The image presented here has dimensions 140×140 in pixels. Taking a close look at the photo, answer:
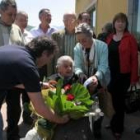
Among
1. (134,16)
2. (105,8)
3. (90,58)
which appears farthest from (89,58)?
(105,8)

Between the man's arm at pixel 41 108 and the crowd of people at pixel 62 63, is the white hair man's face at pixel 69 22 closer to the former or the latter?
the crowd of people at pixel 62 63

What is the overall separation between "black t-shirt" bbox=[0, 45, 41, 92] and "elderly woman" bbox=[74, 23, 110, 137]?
1.32 meters

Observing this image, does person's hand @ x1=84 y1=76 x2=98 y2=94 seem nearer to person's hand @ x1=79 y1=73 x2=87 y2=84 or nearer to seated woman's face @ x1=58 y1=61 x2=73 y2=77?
person's hand @ x1=79 y1=73 x2=87 y2=84

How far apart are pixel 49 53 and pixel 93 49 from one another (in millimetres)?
1381

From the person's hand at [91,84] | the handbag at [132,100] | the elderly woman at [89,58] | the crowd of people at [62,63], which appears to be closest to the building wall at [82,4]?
the handbag at [132,100]

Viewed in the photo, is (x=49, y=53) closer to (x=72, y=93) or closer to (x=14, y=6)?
(x=72, y=93)

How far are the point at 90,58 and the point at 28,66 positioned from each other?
5.27ft

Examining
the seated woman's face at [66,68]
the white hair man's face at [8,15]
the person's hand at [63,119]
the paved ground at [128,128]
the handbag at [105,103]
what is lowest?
the paved ground at [128,128]

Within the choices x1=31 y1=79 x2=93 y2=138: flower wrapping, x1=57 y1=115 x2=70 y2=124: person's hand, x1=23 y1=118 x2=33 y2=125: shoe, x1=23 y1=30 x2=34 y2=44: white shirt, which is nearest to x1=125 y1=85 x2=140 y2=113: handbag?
x1=23 y1=118 x2=33 y2=125: shoe

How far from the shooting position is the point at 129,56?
209 inches

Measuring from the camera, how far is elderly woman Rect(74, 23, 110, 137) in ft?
14.7

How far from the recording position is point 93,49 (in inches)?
181

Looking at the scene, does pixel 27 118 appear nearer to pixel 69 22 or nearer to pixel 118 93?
pixel 118 93

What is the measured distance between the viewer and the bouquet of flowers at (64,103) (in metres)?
3.55
